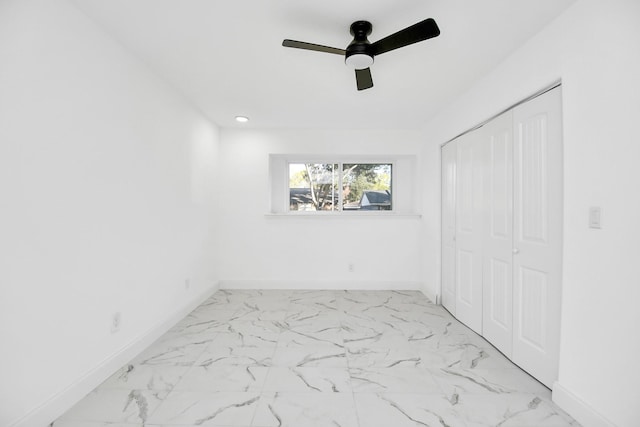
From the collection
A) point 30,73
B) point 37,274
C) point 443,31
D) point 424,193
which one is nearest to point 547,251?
point 443,31

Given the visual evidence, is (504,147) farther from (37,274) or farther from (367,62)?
(37,274)

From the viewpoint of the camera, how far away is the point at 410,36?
1662 mm

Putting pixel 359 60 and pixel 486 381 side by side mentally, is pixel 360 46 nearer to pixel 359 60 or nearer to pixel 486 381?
pixel 359 60

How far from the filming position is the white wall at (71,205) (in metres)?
1.40

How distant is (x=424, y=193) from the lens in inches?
162

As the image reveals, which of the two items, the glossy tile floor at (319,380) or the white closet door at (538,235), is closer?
the glossy tile floor at (319,380)

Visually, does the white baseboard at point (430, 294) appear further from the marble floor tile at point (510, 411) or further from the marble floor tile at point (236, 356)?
the marble floor tile at point (236, 356)

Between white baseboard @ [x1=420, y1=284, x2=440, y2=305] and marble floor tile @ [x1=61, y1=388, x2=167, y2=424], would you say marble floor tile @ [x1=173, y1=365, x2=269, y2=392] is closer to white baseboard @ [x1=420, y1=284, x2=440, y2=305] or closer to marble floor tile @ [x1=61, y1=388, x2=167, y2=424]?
marble floor tile @ [x1=61, y1=388, x2=167, y2=424]

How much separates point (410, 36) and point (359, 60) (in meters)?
0.35

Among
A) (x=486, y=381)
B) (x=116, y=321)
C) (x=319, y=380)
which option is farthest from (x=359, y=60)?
(x=116, y=321)

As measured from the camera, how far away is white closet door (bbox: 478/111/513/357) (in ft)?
7.45

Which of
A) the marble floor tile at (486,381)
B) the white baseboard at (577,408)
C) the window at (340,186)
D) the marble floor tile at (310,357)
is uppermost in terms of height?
the window at (340,186)

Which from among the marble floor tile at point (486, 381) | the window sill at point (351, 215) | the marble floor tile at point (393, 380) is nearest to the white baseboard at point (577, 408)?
the marble floor tile at point (486, 381)

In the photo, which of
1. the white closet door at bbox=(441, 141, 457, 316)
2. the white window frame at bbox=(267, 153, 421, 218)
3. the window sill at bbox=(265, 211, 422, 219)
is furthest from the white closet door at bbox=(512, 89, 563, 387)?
the white window frame at bbox=(267, 153, 421, 218)
